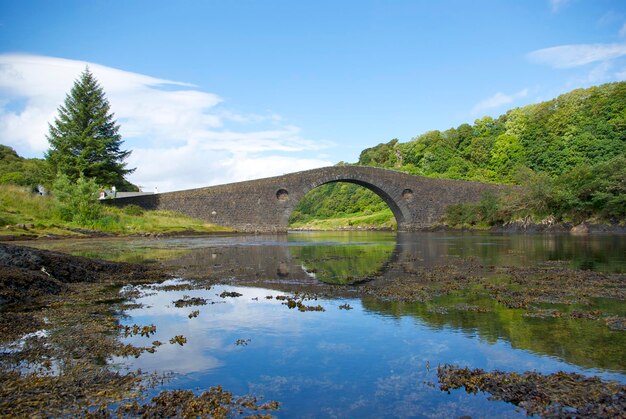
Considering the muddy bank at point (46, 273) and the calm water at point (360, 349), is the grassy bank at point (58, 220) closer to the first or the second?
the muddy bank at point (46, 273)

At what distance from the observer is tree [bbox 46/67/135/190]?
4694cm

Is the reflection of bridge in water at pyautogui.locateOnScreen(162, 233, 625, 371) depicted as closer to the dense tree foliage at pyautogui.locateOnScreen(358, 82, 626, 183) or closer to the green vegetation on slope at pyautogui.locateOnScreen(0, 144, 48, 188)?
the green vegetation on slope at pyautogui.locateOnScreen(0, 144, 48, 188)

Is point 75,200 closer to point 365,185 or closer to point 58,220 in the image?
point 58,220

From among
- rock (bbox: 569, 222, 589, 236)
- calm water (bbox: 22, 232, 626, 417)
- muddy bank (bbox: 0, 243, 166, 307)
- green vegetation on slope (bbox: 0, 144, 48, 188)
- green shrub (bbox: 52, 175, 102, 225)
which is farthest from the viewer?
green vegetation on slope (bbox: 0, 144, 48, 188)

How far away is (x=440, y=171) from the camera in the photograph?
89375 millimetres

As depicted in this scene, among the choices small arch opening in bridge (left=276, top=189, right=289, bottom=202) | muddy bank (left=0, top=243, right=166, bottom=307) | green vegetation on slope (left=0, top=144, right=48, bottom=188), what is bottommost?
muddy bank (left=0, top=243, right=166, bottom=307)

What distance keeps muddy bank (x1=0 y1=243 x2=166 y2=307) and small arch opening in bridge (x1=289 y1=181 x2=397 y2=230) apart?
5487cm

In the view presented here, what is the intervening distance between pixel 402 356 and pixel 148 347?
3.51m

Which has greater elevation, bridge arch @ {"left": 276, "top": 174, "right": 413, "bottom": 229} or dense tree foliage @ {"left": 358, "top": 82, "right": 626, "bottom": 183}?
dense tree foliage @ {"left": 358, "top": 82, "right": 626, "bottom": 183}

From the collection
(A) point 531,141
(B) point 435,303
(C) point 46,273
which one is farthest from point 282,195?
(A) point 531,141

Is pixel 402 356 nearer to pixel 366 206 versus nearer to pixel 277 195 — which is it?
pixel 277 195

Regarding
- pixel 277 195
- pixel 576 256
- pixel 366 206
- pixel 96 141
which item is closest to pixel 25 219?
pixel 96 141

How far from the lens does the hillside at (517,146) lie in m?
63.8

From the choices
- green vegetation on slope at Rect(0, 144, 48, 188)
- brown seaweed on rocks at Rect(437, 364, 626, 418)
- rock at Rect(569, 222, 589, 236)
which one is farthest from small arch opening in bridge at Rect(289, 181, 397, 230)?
brown seaweed on rocks at Rect(437, 364, 626, 418)
